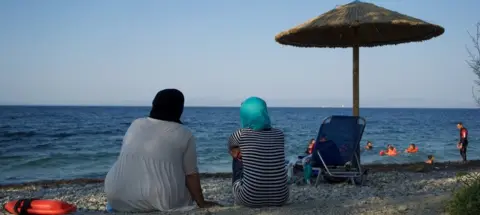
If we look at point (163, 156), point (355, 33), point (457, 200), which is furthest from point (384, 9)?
point (163, 156)

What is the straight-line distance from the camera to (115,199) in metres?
3.71

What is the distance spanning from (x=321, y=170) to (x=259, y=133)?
278 cm

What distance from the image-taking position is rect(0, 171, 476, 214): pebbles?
12.5 feet

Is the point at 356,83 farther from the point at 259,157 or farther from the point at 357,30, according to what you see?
the point at 259,157

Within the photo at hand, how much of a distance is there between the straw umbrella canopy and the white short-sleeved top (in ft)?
10.9

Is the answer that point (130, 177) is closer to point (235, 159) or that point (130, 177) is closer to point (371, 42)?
point (235, 159)

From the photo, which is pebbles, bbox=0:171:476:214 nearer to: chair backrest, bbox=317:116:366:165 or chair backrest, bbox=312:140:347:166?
chair backrest, bbox=312:140:347:166

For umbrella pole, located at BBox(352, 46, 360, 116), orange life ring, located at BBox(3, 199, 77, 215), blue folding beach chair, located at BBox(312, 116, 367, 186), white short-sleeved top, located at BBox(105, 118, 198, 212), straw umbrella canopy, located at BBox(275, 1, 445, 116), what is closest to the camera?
white short-sleeved top, located at BBox(105, 118, 198, 212)

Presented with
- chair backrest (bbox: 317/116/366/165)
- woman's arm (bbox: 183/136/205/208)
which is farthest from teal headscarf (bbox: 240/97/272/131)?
chair backrest (bbox: 317/116/366/165)

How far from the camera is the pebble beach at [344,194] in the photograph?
379 cm

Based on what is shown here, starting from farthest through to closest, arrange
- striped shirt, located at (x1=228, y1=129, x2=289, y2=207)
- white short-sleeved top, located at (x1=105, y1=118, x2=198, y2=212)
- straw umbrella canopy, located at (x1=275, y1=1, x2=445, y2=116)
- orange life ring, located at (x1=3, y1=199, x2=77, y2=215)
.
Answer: straw umbrella canopy, located at (x1=275, y1=1, x2=445, y2=116), striped shirt, located at (x1=228, y1=129, x2=289, y2=207), orange life ring, located at (x1=3, y1=199, x2=77, y2=215), white short-sleeved top, located at (x1=105, y1=118, x2=198, y2=212)

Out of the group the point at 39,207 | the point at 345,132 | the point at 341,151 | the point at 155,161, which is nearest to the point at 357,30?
the point at 345,132

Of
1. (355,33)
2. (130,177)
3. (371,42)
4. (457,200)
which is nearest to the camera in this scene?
(457,200)

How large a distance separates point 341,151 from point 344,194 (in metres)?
0.91
